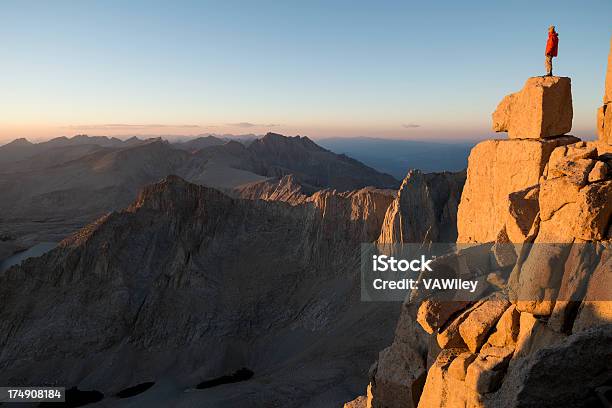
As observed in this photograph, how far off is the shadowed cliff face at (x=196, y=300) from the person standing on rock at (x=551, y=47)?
2795 centimetres

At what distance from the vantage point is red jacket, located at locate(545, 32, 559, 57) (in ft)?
46.8

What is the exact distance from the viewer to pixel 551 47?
1434cm

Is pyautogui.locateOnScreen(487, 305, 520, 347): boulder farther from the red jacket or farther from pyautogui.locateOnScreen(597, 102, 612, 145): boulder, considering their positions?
the red jacket

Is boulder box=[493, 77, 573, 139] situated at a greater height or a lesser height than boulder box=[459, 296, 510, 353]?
greater

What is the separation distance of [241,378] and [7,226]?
288ft

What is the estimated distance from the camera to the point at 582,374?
277 inches

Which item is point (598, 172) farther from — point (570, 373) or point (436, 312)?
point (436, 312)

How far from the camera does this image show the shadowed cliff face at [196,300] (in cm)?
4278

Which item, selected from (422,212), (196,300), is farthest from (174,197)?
(422,212)

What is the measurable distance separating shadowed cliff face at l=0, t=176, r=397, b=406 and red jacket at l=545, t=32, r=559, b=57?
28360mm

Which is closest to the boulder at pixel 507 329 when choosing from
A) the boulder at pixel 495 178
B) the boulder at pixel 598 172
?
the boulder at pixel 598 172

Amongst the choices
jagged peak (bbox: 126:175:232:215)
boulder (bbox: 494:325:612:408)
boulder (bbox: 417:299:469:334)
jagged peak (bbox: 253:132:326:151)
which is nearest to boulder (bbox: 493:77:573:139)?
boulder (bbox: 417:299:469:334)

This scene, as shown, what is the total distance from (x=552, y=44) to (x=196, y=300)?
44.4 metres

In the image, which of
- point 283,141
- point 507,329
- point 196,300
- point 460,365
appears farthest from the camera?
point 283,141
